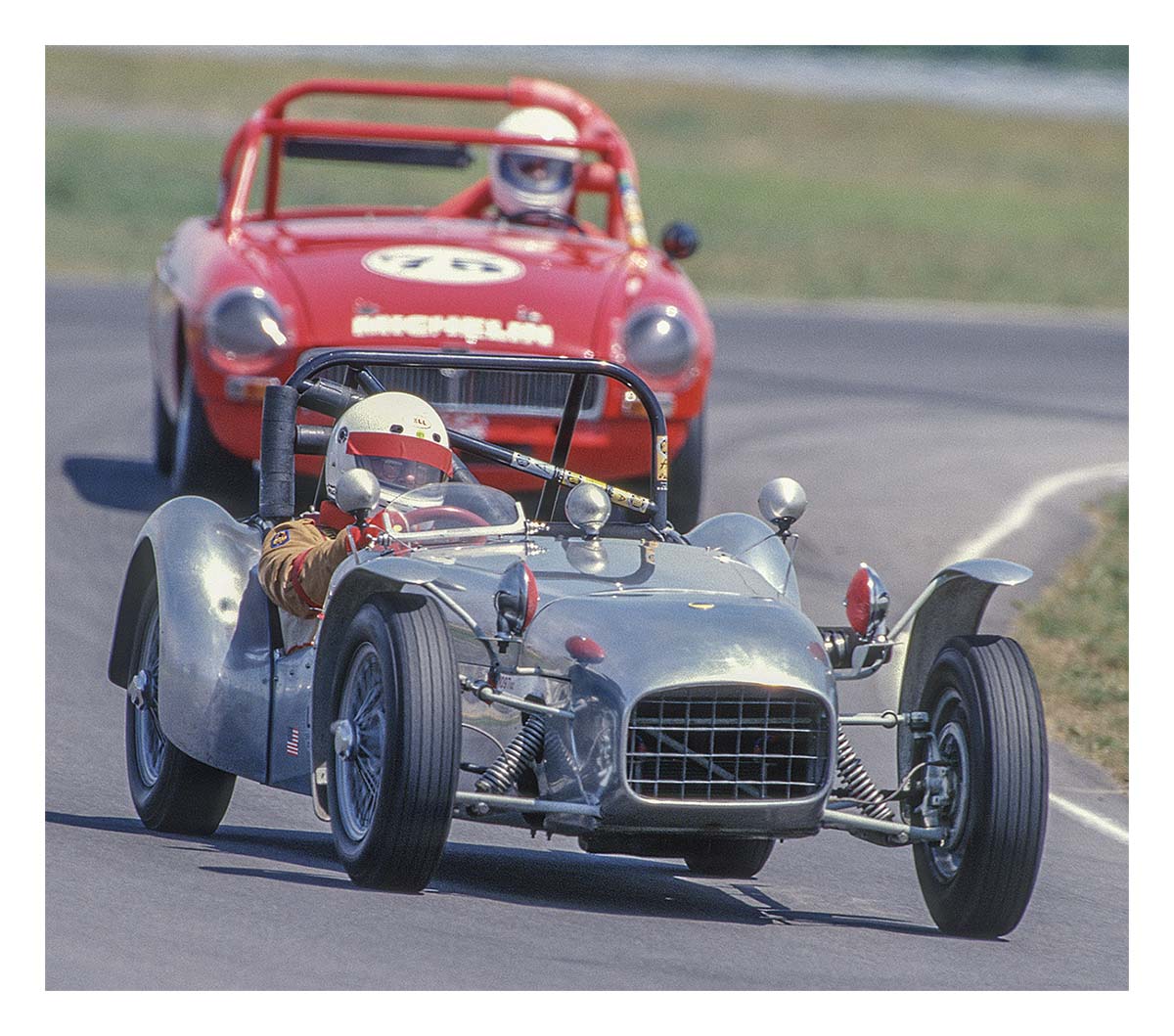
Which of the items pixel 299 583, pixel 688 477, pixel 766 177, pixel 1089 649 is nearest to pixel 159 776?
pixel 299 583

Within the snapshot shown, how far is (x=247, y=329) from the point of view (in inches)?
345

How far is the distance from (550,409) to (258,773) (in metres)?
3.48

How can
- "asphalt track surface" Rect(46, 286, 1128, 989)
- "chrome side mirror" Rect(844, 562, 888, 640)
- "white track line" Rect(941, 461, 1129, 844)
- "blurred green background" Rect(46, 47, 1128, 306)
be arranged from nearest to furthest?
"asphalt track surface" Rect(46, 286, 1128, 989) → "chrome side mirror" Rect(844, 562, 888, 640) → "white track line" Rect(941, 461, 1129, 844) → "blurred green background" Rect(46, 47, 1128, 306)

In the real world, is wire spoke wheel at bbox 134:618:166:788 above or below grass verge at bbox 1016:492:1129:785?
above

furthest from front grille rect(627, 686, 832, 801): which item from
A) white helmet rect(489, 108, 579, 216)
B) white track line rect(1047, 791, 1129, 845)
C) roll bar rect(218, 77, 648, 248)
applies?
white helmet rect(489, 108, 579, 216)

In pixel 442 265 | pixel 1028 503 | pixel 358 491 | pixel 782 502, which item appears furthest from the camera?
pixel 1028 503

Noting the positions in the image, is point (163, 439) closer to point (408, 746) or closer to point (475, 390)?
point (475, 390)

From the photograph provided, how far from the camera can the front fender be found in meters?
5.35

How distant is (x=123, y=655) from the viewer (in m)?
6.21

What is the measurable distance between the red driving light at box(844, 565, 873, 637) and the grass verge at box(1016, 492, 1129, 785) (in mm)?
2530

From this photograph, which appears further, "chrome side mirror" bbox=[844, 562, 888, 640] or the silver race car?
"chrome side mirror" bbox=[844, 562, 888, 640]

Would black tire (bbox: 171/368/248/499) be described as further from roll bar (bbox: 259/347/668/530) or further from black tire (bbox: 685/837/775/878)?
black tire (bbox: 685/837/775/878)

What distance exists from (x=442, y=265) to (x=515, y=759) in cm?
448
